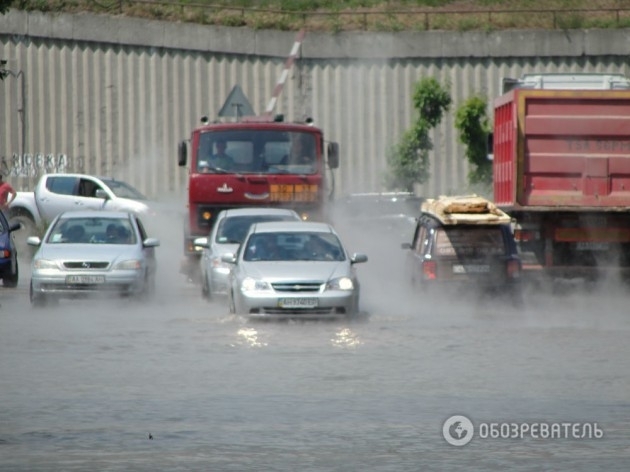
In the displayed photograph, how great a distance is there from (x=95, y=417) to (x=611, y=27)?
3183cm

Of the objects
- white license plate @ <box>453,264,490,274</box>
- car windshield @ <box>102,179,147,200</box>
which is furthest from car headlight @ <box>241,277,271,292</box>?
car windshield @ <box>102,179,147,200</box>

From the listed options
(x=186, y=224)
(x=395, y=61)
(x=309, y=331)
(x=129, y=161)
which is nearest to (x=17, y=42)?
(x=129, y=161)

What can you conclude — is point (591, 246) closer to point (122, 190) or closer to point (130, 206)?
point (130, 206)

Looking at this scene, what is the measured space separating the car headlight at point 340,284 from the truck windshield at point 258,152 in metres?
7.90

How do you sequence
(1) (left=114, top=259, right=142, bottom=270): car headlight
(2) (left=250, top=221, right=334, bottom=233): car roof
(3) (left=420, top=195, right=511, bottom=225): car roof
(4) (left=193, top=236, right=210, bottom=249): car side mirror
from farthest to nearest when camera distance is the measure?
(4) (left=193, top=236, right=210, bottom=249): car side mirror < (1) (left=114, top=259, right=142, bottom=270): car headlight < (3) (left=420, top=195, right=511, bottom=225): car roof < (2) (left=250, top=221, right=334, bottom=233): car roof

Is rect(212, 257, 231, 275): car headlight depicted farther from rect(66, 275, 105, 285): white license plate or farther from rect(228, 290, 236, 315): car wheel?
rect(228, 290, 236, 315): car wheel

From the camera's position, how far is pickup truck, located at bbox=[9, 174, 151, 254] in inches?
1404

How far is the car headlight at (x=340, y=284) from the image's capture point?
20.5m

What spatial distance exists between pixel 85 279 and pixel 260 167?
6241 millimetres

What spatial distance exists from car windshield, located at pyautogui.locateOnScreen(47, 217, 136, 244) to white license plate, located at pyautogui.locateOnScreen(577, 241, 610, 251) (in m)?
6.90

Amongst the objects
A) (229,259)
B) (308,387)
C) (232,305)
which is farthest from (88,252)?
(308,387)

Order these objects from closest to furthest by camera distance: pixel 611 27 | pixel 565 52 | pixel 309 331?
pixel 309 331
pixel 565 52
pixel 611 27

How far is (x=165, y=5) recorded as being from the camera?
4300 cm

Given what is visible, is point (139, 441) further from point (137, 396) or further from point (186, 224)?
point (186, 224)
